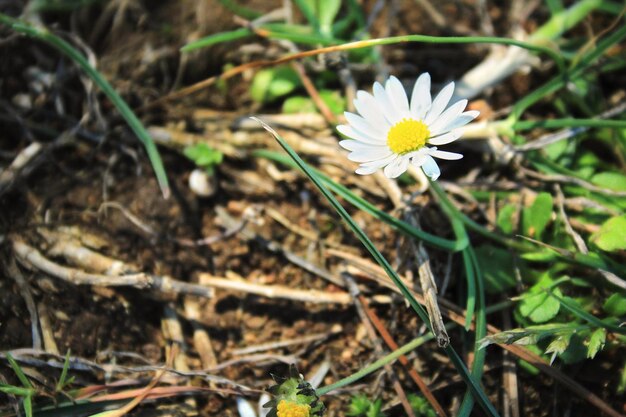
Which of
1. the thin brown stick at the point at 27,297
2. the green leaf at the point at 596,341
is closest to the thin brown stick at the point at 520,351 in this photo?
the green leaf at the point at 596,341

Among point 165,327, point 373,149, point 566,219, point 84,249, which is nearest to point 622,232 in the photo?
point 566,219

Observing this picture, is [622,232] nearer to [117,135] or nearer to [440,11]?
[440,11]

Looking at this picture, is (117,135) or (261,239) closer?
(261,239)

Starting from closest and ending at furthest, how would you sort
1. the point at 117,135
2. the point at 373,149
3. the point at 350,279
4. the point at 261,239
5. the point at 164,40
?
the point at 373,149 → the point at 350,279 → the point at 261,239 → the point at 117,135 → the point at 164,40

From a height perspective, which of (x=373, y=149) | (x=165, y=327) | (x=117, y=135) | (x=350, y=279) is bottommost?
(x=165, y=327)

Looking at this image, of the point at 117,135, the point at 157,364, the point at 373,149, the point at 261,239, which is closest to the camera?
the point at 373,149

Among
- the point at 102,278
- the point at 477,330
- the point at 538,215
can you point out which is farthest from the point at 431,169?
the point at 102,278
